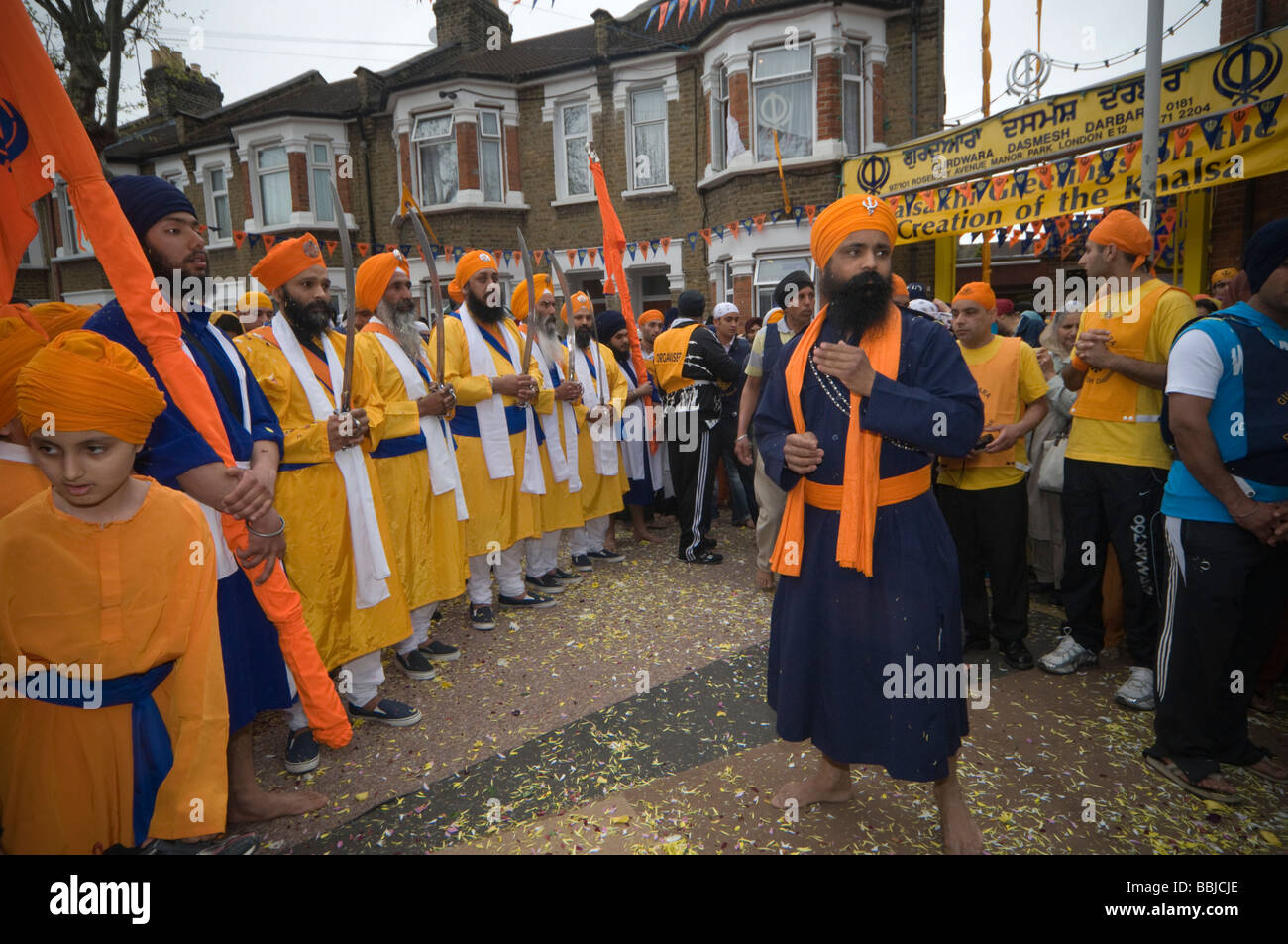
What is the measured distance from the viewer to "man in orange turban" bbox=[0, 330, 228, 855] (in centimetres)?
202

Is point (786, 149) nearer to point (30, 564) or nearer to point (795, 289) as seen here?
point (795, 289)

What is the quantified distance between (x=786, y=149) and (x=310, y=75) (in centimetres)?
1669

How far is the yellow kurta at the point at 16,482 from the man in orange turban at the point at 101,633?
0.59 m

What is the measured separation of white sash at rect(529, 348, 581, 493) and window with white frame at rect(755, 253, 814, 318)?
8.06 meters

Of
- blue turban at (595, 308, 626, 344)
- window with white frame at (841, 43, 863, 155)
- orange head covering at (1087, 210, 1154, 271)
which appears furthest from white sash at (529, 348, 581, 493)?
window with white frame at (841, 43, 863, 155)

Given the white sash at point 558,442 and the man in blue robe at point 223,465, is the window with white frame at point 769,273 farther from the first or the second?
the man in blue robe at point 223,465

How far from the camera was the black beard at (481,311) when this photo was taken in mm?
5281

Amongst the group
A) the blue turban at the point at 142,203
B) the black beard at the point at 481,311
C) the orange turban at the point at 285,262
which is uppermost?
the blue turban at the point at 142,203

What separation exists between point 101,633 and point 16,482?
33.7 inches

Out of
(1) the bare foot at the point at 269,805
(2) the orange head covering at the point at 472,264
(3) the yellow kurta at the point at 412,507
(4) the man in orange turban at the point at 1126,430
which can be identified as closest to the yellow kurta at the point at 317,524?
(3) the yellow kurta at the point at 412,507

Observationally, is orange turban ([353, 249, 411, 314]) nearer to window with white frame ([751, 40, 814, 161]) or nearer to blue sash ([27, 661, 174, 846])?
blue sash ([27, 661, 174, 846])

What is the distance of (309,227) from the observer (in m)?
18.8

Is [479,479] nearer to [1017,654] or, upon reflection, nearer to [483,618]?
[483,618]

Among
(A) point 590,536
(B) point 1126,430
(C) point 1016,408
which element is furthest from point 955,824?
(A) point 590,536
